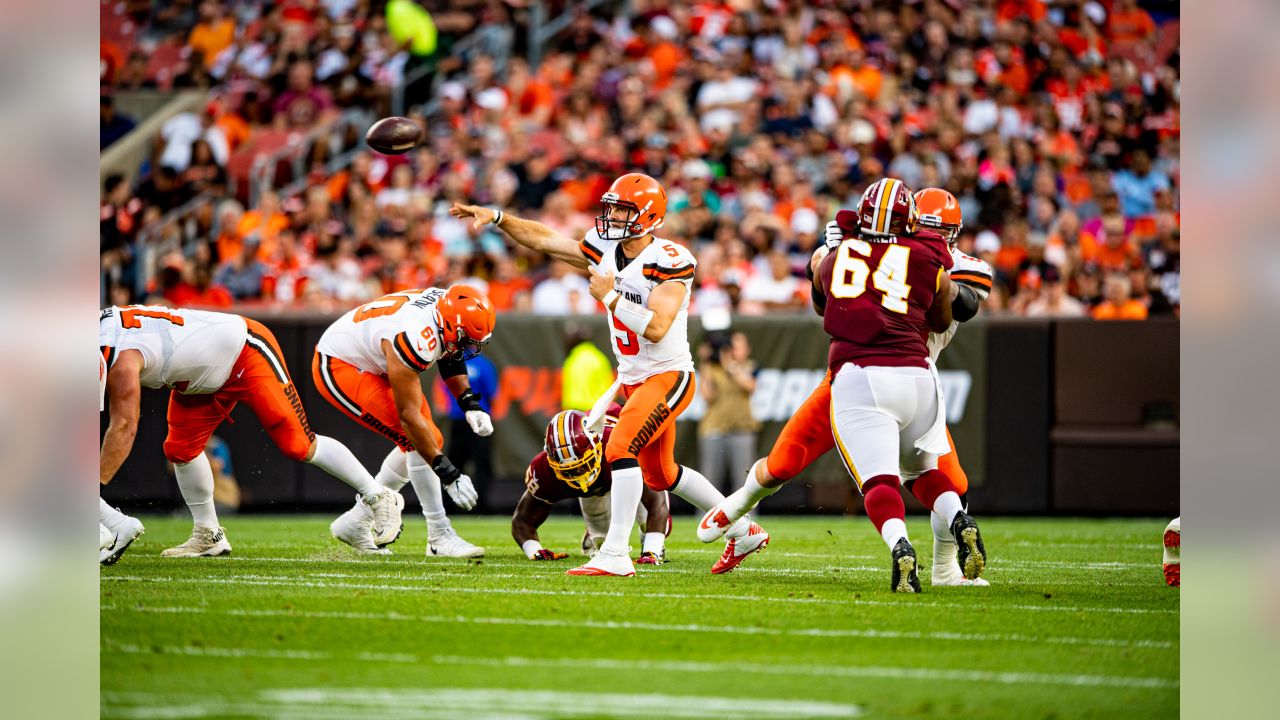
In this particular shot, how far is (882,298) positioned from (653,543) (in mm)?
2312

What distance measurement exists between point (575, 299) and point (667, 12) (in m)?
5.70

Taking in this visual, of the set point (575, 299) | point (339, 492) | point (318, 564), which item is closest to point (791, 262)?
point (575, 299)

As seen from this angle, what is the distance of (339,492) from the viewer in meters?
13.1

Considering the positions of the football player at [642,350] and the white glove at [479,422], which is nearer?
the football player at [642,350]

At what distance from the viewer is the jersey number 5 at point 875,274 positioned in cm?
689

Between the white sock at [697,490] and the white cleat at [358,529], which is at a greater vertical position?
the white sock at [697,490]

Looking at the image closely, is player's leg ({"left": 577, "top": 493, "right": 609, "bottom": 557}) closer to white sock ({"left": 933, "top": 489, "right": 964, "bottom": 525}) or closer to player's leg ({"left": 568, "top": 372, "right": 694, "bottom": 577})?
player's leg ({"left": 568, "top": 372, "right": 694, "bottom": 577})

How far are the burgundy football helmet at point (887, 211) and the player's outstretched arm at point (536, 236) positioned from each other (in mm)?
1956

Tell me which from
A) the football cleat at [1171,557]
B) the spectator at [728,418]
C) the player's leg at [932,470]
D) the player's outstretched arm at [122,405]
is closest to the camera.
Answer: the player's leg at [932,470]

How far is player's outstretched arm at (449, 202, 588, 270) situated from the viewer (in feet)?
27.7

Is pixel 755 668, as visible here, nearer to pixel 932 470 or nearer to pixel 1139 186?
pixel 932 470

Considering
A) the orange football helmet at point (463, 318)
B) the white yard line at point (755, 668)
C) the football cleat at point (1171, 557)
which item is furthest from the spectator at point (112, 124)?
the football cleat at point (1171, 557)

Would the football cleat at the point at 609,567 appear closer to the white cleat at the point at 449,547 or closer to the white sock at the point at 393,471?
the white cleat at the point at 449,547
